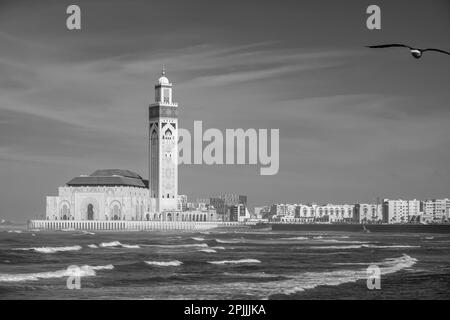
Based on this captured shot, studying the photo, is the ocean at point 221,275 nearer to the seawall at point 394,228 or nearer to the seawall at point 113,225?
the seawall at point 113,225

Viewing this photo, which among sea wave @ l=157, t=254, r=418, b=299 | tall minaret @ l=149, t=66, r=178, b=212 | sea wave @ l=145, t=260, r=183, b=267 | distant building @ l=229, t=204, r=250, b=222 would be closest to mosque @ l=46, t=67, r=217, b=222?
tall minaret @ l=149, t=66, r=178, b=212

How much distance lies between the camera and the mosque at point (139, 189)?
125 meters

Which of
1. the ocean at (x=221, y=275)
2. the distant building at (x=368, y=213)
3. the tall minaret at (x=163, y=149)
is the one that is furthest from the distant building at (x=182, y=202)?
the ocean at (x=221, y=275)

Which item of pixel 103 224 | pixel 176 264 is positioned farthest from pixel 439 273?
pixel 103 224

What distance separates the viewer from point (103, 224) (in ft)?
398

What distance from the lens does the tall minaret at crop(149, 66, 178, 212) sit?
125188mm

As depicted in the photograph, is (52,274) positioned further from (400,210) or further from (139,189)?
(400,210)

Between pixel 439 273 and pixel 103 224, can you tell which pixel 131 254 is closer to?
pixel 439 273

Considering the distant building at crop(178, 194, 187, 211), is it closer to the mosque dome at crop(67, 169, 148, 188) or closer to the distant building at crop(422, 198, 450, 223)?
the mosque dome at crop(67, 169, 148, 188)

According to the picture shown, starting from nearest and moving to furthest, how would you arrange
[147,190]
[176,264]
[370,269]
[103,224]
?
[370,269] < [176,264] < [103,224] < [147,190]

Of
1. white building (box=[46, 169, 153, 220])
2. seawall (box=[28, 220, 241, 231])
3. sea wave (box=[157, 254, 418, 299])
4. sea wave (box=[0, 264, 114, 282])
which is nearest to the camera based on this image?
sea wave (box=[157, 254, 418, 299])

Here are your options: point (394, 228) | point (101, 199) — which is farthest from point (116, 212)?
point (394, 228)
